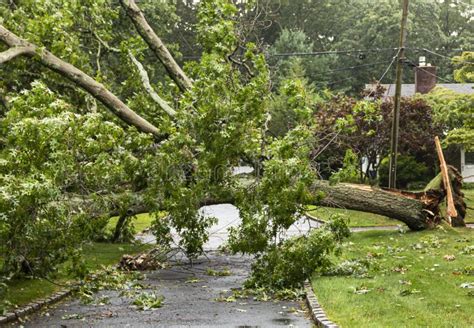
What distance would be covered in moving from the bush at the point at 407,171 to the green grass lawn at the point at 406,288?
54.1 ft

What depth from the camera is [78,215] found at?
32.1ft

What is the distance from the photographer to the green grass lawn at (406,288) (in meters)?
7.75

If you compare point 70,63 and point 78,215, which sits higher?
point 70,63

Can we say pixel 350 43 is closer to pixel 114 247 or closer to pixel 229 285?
pixel 114 247

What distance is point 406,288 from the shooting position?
9.62 m

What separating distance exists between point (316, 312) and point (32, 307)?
3.79 m

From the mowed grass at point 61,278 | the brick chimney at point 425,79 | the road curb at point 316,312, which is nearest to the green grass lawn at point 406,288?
the road curb at point 316,312

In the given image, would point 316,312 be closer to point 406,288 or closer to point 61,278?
point 406,288

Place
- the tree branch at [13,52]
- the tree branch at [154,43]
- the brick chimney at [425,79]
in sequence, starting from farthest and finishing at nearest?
the brick chimney at [425,79], the tree branch at [154,43], the tree branch at [13,52]

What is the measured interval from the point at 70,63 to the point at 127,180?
3337 mm

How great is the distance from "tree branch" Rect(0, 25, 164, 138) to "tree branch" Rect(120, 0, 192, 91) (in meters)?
1.84

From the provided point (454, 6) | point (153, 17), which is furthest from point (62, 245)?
point (454, 6)

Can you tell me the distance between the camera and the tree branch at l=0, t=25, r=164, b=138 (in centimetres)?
1330

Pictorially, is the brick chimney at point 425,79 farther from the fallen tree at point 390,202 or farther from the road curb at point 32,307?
the road curb at point 32,307
